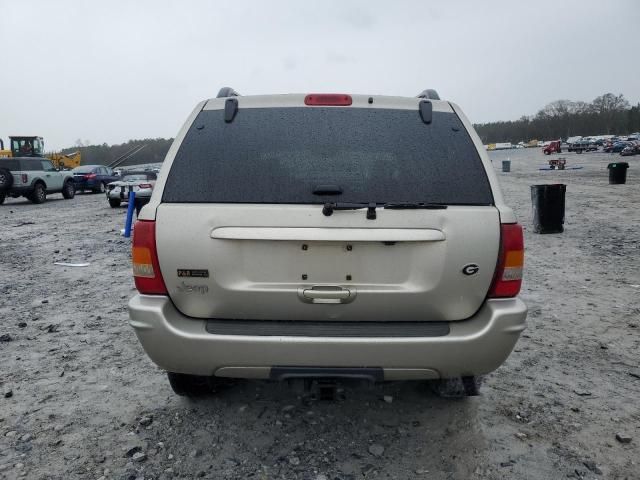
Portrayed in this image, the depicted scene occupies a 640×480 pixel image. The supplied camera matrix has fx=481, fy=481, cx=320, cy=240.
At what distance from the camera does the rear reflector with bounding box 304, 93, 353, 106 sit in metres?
2.81

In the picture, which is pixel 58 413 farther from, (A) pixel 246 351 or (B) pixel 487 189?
(B) pixel 487 189

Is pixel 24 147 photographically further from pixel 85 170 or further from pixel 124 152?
pixel 124 152

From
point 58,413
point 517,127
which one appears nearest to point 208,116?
point 58,413

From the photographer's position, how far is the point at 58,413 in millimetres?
3229

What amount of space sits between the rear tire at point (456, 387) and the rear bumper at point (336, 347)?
676 millimetres

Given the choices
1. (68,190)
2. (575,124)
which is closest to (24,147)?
(68,190)

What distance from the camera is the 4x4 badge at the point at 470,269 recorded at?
2369 millimetres

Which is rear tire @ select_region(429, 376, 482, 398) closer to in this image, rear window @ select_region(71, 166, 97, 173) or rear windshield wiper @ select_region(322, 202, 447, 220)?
rear windshield wiper @ select_region(322, 202, 447, 220)

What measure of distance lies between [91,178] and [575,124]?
127202mm

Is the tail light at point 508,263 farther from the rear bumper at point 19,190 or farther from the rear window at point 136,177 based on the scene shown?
the rear bumper at point 19,190

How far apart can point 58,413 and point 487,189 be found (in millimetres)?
3075

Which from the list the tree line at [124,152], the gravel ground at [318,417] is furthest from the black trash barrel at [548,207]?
the tree line at [124,152]

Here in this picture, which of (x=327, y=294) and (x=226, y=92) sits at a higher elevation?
(x=226, y=92)

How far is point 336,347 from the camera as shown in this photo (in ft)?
7.74
